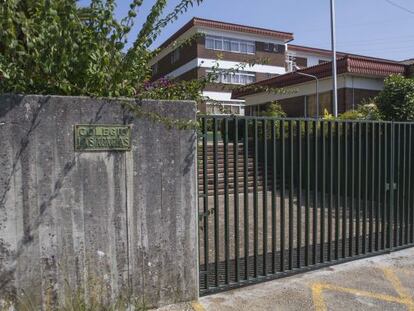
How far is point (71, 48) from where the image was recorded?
3.26 m

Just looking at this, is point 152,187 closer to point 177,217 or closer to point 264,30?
point 177,217

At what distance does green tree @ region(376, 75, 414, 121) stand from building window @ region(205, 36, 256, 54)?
2569 cm

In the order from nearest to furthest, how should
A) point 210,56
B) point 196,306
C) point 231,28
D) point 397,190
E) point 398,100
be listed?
point 196,306
point 397,190
point 398,100
point 210,56
point 231,28

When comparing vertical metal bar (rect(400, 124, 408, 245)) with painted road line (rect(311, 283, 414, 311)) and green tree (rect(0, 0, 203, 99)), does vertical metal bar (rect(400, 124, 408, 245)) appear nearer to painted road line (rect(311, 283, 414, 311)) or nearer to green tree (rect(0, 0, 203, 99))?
painted road line (rect(311, 283, 414, 311))

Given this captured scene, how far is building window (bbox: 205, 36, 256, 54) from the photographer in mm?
34250

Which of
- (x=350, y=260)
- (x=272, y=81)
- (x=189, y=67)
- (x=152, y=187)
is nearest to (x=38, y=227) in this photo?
(x=152, y=187)

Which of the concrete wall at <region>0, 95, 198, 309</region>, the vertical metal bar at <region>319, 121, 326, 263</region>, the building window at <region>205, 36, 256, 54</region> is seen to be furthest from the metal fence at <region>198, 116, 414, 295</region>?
the building window at <region>205, 36, 256, 54</region>

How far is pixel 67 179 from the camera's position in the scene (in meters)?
3.38

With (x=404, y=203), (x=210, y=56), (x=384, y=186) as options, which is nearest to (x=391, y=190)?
(x=384, y=186)

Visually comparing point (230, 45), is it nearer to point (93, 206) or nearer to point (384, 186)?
point (384, 186)

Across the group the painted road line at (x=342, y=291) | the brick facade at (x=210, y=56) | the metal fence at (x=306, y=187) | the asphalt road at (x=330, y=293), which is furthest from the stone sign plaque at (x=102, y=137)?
the brick facade at (x=210, y=56)

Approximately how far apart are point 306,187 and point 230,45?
31845 millimetres

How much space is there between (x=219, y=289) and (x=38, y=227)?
6.34 ft

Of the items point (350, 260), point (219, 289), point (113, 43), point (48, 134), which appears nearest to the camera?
point (48, 134)
